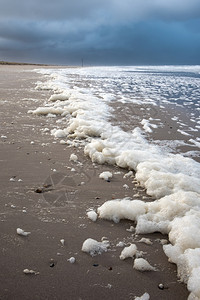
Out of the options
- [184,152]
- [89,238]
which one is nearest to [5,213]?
[89,238]

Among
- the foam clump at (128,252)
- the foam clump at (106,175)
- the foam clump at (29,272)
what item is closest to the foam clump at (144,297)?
the foam clump at (128,252)

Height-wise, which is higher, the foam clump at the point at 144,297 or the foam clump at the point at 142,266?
the foam clump at the point at 142,266

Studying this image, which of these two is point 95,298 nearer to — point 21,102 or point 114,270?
point 114,270

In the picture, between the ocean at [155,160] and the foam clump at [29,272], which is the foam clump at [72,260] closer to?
the foam clump at [29,272]

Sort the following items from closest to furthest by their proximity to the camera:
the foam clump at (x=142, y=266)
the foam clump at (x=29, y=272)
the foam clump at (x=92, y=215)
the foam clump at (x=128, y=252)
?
the foam clump at (x=29, y=272)
the foam clump at (x=142, y=266)
the foam clump at (x=128, y=252)
the foam clump at (x=92, y=215)

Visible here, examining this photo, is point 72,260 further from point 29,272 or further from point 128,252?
point 128,252

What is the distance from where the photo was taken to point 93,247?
86.0 inches

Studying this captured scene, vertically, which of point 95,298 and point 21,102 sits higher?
point 21,102

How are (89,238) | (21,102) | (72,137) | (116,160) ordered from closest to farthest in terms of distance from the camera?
(89,238) < (116,160) < (72,137) < (21,102)

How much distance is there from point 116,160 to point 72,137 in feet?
4.90

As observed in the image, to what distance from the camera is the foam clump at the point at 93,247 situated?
85.1 inches

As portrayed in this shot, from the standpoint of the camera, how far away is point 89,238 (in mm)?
2301

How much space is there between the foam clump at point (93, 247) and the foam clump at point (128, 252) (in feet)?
0.47

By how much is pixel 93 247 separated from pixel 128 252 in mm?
279
